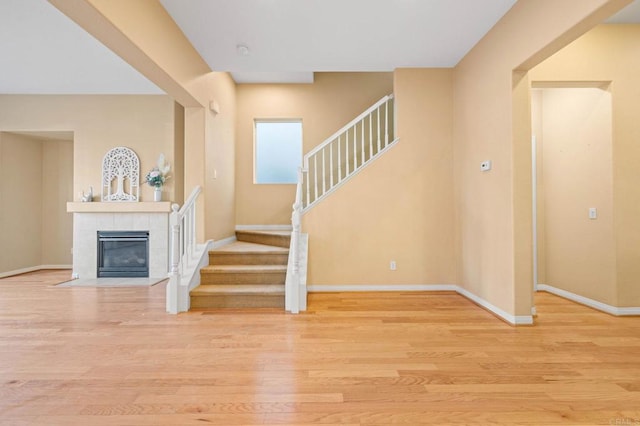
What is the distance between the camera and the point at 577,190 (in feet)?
12.7

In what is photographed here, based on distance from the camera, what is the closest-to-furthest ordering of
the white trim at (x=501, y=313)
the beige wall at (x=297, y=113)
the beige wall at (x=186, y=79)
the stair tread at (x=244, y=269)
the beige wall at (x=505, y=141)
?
1. the beige wall at (x=186, y=79)
2. the beige wall at (x=505, y=141)
3. the white trim at (x=501, y=313)
4. the stair tread at (x=244, y=269)
5. the beige wall at (x=297, y=113)

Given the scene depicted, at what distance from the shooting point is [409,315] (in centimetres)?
337

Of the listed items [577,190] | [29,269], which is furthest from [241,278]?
[29,269]

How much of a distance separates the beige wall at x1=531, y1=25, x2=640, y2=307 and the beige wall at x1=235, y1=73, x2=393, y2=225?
9.59ft

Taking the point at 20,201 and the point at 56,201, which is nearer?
the point at 20,201

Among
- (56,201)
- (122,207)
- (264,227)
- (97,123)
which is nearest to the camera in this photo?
(122,207)

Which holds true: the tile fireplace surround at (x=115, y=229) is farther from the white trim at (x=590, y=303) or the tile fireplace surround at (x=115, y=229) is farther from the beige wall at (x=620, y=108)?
the white trim at (x=590, y=303)

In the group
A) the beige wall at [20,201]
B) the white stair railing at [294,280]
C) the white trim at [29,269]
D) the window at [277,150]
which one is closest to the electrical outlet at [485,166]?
the white stair railing at [294,280]

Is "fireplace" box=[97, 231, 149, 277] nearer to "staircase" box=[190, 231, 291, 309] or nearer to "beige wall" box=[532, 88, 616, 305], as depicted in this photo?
"staircase" box=[190, 231, 291, 309]

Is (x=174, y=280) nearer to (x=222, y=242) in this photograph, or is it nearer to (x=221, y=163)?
(x=222, y=242)

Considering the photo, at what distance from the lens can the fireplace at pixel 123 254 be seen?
5379 millimetres

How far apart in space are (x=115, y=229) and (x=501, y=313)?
582 cm

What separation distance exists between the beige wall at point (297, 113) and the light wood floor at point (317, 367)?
258 cm

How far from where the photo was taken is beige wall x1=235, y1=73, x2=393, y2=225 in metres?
5.74
